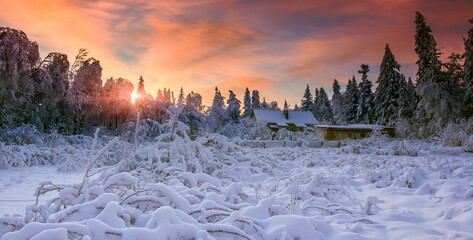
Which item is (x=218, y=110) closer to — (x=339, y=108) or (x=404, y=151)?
(x=404, y=151)

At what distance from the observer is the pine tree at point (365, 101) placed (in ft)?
121

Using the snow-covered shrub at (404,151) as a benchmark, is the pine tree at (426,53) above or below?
above

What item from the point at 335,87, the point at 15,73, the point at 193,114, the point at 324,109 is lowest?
the point at 193,114

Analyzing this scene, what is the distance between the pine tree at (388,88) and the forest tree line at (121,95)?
0.11 metres

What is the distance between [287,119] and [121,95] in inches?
1168

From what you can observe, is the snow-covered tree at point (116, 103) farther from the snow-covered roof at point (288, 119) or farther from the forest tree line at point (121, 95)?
the snow-covered roof at point (288, 119)

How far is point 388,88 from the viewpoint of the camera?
3275 centimetres

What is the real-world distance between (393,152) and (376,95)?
26.1 meters

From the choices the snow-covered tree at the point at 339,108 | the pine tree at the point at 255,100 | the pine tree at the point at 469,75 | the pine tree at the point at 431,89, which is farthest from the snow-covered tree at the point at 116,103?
the pine tree at the point at 255,100

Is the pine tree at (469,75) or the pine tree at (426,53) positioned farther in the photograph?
the pine tree at (426,53)

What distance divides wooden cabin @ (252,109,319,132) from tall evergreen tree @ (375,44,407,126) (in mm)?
10220

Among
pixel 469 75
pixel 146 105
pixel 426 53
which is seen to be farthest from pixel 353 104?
pixel 146 105

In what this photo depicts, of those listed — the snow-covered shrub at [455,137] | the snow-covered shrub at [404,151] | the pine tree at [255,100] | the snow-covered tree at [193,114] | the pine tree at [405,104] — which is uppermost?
the pine tree at [255,100]

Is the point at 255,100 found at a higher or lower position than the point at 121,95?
higher
